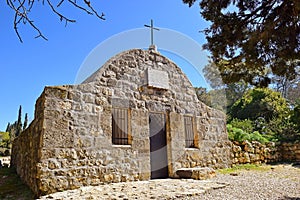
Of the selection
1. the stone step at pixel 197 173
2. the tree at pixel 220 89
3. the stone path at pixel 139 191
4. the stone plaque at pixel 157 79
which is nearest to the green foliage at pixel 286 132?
the tree at pixel 220 89

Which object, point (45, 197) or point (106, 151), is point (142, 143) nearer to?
point (106, 151)

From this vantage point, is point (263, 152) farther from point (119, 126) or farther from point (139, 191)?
point (139, 191)

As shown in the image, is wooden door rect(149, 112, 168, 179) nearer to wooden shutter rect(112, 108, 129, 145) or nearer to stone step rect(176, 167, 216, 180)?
stone step rect(176, 167, 216, 180)

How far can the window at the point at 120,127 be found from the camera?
6.43m

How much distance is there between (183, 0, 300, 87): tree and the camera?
12.6ft

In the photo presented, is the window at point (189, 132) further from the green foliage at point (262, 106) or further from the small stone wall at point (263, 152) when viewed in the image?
the green foliage at point (262, 106)

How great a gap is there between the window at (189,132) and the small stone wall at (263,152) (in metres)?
1.83

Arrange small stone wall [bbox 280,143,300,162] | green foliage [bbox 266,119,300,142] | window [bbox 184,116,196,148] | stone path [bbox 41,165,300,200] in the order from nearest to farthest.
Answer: stone path [bbox 41,165,300,200] → window [bbox 184,116,196,148] → small stone wall [bbox 280,143,300,162] → green foliage [bbox 266,119,300,142]

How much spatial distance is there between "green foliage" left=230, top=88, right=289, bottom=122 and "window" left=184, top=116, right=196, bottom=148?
33.9 ft

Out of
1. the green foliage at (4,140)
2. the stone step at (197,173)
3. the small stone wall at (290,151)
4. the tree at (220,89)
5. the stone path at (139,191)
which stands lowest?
the stone path at (139,191)

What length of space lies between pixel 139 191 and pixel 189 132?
130 inches

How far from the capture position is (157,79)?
7414mm

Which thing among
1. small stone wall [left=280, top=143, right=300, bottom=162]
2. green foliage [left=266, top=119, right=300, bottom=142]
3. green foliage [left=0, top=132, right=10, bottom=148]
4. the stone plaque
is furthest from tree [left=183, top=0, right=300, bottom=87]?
green foliage [left=0, top=132, right=10, bottom=148]

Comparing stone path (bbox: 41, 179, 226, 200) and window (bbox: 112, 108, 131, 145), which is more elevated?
window (bbox: 112, 108, 131, 145)
